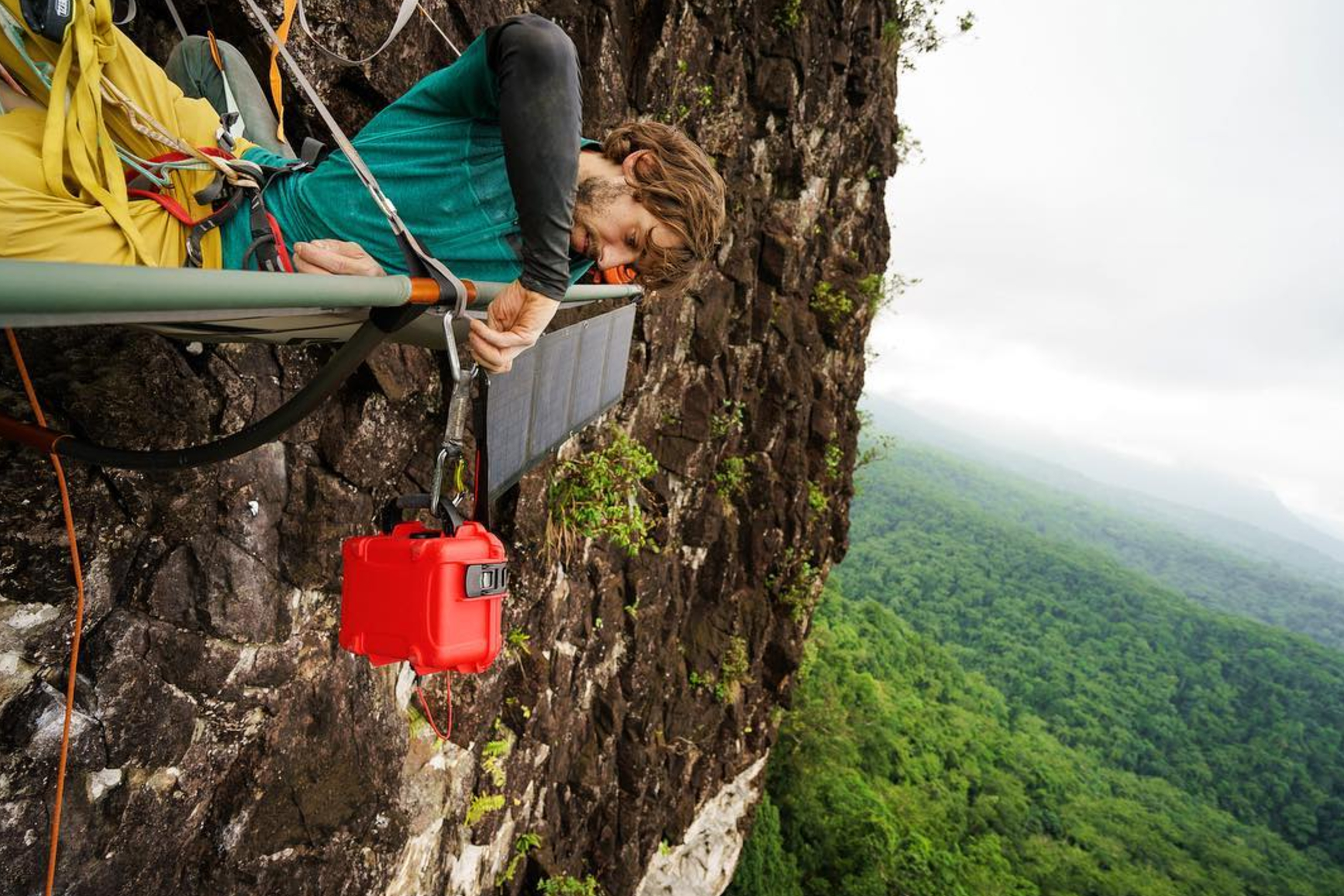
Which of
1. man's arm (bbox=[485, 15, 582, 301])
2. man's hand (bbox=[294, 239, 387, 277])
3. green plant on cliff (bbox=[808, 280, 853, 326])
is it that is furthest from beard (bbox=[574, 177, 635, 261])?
green plant on cliff (bbox=[808, 280, 853, 326])

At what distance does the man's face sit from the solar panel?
154cm

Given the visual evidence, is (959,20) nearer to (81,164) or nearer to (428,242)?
(428,242)

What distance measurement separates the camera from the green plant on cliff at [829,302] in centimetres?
975

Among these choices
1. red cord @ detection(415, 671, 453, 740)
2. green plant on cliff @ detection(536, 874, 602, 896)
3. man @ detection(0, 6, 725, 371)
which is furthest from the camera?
green plant on cliff @ detection(536, 874, 602, 896)

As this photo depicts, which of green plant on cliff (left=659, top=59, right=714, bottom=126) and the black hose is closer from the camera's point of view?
the black hose

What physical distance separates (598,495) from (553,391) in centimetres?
173

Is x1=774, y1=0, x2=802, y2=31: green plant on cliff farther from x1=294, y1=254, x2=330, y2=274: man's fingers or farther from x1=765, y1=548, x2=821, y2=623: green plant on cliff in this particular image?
x1=765, y1=548, x2=821, y2=623: green plant on cliff

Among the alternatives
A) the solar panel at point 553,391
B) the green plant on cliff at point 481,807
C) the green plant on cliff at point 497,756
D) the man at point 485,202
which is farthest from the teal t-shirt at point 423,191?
the green plant on cliff at point 481,807

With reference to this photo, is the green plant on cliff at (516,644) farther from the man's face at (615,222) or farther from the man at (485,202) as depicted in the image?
the man's face at (615,222)

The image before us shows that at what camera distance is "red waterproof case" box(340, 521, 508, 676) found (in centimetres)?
179

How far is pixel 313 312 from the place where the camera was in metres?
1.53

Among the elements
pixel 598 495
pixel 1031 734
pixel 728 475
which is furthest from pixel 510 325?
pixel 1031 734

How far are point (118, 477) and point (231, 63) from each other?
191 cm

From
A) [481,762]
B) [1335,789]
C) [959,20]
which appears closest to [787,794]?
[481,762]
